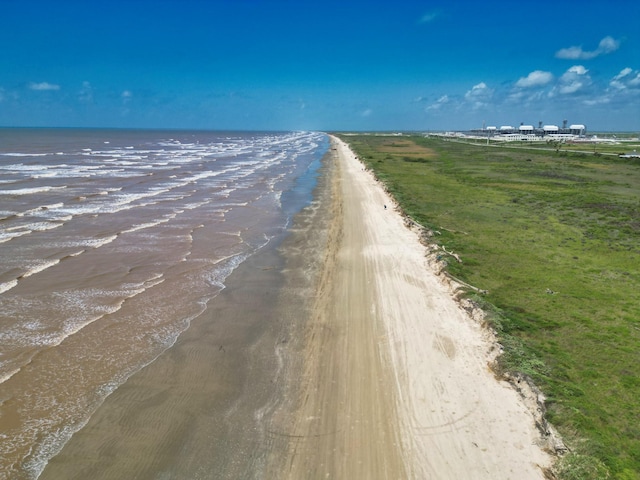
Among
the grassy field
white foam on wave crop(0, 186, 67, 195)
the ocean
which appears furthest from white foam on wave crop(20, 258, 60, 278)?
white foam on wave crop(0, 186, 67, 195)

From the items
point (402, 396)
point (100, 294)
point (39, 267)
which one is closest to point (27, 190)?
point (39, 267)

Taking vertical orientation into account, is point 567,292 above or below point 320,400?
above

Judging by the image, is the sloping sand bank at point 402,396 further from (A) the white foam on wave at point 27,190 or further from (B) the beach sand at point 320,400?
(A) the white foam on wave at point 27,190

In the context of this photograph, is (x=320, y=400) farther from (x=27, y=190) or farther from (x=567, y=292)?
(x=27, y=190)

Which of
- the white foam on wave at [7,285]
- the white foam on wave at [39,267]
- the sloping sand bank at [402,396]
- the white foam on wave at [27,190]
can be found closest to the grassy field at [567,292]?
the sloping sand bank at [402,396]

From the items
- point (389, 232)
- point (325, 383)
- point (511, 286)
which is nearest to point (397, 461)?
point (325, 383)

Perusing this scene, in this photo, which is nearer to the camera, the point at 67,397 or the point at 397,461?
the point at 397,461

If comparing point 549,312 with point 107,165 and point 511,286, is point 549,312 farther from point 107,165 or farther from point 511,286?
point 107,165
